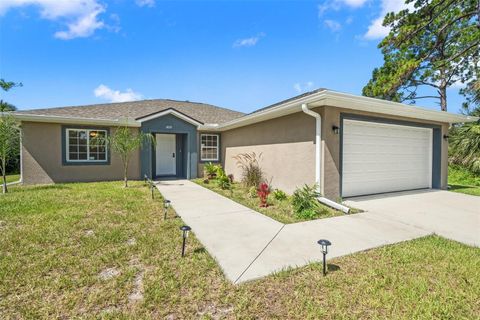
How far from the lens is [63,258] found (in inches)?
138

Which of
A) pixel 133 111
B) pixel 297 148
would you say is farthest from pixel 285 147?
pixel 133 111

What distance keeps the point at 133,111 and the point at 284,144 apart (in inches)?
376

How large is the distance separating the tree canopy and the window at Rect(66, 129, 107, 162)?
15433 millimetres

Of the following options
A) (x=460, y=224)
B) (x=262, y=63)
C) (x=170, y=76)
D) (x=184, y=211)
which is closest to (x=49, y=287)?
(x=184, y=211)

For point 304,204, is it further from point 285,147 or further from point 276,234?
point 285,147

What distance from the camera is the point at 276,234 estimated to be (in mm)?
4453

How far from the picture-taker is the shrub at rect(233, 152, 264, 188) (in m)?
9.71

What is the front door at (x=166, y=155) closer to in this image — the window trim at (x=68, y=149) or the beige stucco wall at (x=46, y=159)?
the window trim at (x=68, y=149)

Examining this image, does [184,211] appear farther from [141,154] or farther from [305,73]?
[305,73]

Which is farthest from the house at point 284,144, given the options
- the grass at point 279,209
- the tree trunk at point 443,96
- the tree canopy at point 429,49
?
the tree trunk at point 443,96

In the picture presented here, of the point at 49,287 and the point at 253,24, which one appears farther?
the point at 253,24

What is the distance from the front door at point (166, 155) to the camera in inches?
517

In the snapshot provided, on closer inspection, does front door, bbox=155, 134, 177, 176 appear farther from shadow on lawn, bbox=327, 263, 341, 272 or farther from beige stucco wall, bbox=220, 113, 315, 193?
shadow on lawn, bbox=327, 263, 341, 272

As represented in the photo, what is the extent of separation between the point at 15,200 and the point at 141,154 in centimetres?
538
